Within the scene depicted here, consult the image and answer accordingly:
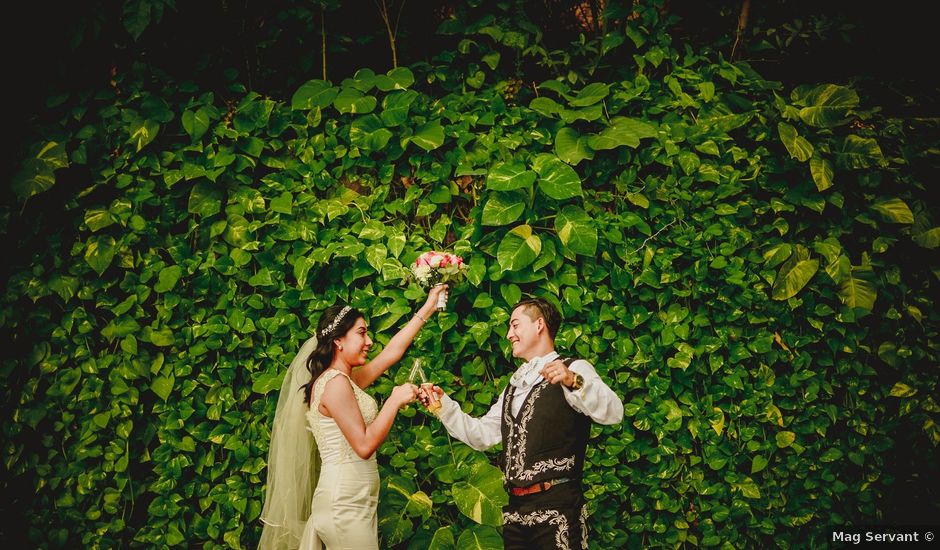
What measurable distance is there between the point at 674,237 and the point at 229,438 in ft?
8.09

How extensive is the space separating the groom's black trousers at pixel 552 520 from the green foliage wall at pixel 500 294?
0.78 m

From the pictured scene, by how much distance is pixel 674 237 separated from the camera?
124 inches

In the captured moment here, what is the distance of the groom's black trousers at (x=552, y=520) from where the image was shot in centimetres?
222

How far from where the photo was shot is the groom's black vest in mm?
2256

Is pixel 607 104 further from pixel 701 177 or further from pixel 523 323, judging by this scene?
pixel 523 323

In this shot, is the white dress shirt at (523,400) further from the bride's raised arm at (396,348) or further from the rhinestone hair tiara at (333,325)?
the rhinestone hair tiara at (333,325)

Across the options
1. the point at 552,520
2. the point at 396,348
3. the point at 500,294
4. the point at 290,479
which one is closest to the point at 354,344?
the point at 396,348

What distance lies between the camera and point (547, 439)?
7.42 ft

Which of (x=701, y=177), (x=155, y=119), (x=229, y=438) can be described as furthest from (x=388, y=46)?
(x=229, y=438)

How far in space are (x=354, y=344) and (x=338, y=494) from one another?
23.7 inches

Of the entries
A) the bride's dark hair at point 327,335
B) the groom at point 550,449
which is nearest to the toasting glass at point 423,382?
the groom at point 550,449

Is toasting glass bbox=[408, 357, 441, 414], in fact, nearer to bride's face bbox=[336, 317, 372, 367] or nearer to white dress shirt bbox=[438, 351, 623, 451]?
white dress shirt bbox=[438, 351, 623, 451]

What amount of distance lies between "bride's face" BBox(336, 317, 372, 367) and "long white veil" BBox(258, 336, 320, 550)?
25 cm

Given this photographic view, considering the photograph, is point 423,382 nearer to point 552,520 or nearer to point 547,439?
point 547,439
